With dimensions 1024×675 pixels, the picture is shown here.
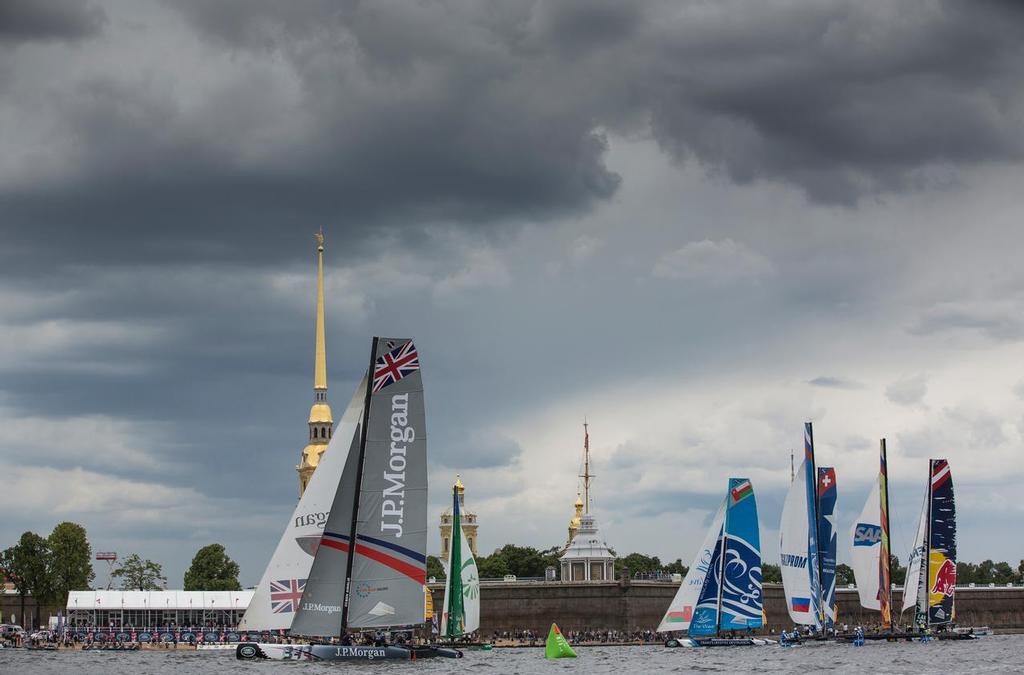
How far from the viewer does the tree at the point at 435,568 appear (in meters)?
164

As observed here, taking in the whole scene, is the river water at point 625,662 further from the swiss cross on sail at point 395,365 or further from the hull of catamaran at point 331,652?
the swiss cross on sail at point 395,365

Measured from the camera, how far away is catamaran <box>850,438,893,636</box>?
86062mm

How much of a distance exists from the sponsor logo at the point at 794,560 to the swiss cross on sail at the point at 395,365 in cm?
4011

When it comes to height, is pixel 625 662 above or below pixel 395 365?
below

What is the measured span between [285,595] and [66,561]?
236ft

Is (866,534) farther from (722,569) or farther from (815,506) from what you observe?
(722,569)

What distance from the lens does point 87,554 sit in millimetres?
117000

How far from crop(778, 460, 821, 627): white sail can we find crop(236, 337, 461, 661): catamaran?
38.5 meters

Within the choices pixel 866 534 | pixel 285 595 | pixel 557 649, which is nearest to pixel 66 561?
pixel 557 649

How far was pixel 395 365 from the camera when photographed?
4662 cm

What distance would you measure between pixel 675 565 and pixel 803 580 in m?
120

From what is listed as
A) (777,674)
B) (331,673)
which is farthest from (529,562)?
(331,673)

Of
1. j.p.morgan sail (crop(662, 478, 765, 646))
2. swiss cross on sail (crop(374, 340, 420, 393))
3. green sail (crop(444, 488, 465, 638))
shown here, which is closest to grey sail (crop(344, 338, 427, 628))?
swiss cross on sail (crop(374, 340, 420, 393))

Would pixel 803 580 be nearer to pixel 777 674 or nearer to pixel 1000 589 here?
pixel 777 674
